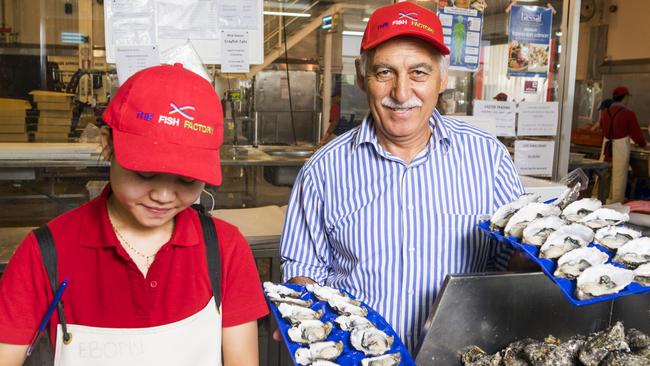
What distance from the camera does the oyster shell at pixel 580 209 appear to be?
4.47 feet

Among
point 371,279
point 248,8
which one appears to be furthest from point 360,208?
point 248,8

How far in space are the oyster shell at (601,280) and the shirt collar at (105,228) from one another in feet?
2.45

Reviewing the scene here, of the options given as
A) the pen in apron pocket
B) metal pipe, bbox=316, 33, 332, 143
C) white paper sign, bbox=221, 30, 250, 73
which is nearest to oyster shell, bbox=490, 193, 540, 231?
the pen in apron pocket

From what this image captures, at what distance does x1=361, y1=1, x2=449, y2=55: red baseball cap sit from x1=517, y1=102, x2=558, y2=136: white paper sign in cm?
164

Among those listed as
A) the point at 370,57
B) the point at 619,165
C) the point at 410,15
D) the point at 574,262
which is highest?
the point at 410,15

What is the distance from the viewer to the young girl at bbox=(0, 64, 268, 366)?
3.48ft

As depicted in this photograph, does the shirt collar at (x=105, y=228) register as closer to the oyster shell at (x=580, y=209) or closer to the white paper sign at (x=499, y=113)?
the oyster shell at (x=580, y=209)

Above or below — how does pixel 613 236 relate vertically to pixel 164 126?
below

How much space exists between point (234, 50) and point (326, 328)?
163 cm

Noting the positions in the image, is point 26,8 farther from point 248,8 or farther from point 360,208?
point 360,208

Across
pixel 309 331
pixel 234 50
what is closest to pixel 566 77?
pixel 234 50

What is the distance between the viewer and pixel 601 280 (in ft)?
3.72

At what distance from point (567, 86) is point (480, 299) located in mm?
2180

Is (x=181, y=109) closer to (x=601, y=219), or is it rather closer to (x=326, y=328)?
(x=326, y=328)
